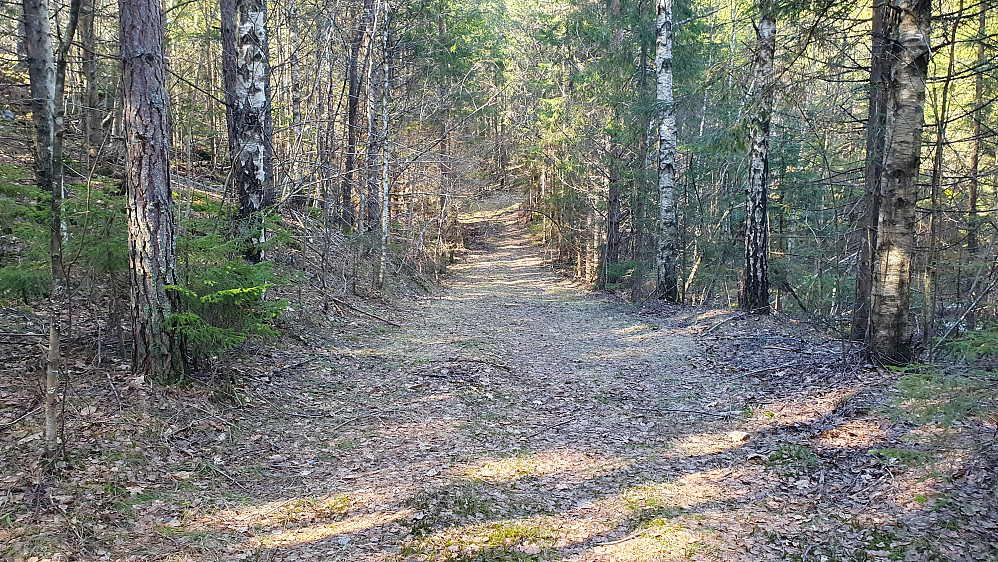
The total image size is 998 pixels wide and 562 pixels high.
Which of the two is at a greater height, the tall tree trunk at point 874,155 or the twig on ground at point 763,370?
the tall tree trunk at point 874,155

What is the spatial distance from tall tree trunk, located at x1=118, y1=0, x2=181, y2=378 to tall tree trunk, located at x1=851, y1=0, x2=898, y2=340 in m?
7.78

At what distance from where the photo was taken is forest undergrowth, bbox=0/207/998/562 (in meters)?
4.21

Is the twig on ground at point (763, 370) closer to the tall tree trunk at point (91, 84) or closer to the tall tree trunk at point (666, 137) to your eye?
the tall tree trunk at point (666, 137)

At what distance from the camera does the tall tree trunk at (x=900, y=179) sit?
21.1 feet

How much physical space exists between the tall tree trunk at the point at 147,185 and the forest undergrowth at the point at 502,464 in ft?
1.60

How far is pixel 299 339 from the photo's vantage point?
9.84 meters

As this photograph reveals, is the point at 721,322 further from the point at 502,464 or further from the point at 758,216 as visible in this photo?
the point at 502,464

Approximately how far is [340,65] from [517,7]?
33.0 metres

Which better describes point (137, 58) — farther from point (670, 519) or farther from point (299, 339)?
point (670, 519)

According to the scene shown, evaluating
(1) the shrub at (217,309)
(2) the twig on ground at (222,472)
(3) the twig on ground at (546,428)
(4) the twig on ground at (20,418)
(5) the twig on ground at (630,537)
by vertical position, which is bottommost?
(3) the twig on ground at (546,428)

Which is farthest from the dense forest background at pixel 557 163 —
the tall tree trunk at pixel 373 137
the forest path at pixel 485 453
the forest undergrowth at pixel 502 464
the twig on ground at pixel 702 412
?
the twig on ground at pixel 702 412

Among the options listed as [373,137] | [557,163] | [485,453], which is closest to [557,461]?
[485,453]

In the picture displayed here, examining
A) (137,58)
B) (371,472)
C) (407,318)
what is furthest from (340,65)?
(371,472)

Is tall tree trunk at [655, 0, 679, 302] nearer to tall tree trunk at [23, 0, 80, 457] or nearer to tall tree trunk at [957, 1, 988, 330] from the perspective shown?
tall tree trunk at [957, 1, 988, 330]
